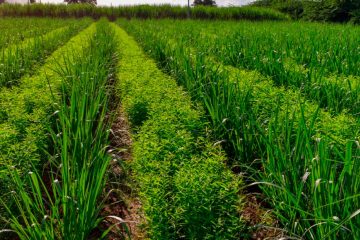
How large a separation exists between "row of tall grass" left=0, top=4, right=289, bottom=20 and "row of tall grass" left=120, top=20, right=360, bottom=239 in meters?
28.0

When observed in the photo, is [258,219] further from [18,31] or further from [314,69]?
[18,31]

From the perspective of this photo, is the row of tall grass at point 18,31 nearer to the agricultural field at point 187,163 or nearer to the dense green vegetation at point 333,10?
the agricultural field at point 187,163

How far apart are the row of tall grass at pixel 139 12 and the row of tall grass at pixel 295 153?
92.0ft

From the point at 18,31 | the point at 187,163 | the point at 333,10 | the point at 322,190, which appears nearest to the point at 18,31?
the point at 18,31

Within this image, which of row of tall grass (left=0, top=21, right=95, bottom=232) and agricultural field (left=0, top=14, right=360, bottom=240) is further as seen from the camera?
row of tall grass (left=0, top=21, right=95, bottom=232)

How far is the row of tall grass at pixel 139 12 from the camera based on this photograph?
31.6 m

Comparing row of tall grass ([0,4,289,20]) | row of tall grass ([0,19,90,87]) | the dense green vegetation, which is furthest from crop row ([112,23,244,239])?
row of tall grass ([0,4,289,20])

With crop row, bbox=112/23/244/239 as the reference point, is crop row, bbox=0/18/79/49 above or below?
above

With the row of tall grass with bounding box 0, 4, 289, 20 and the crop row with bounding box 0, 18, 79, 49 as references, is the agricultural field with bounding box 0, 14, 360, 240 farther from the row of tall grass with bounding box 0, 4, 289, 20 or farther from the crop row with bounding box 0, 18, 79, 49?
the row of tall grass with bounding box 0, 4, 289, 20

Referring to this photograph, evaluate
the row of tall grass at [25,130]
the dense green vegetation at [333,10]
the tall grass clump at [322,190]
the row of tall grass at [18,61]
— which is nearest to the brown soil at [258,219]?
the tall grass clump at [322,190]

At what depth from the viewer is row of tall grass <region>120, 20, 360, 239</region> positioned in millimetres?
2023

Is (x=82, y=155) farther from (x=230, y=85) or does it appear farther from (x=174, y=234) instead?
(x=230, y=85)

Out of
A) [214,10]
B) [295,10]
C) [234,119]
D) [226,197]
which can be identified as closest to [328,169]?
[226,197]

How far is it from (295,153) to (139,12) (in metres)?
30.8
